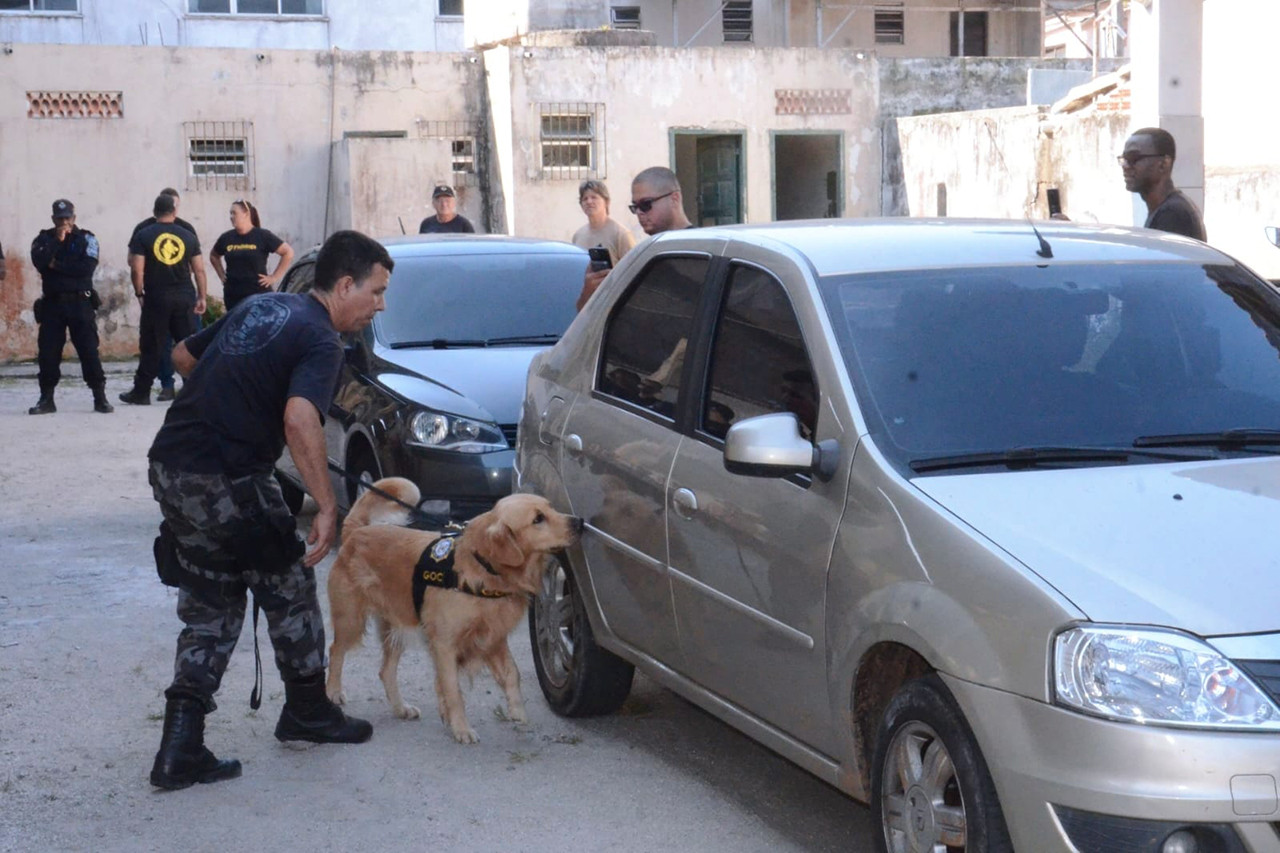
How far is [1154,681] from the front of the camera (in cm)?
323

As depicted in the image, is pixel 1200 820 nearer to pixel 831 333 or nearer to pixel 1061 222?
pixel 831 333

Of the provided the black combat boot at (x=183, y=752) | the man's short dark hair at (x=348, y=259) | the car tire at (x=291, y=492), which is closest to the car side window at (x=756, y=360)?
the man's short dark hair at (x=348, y=259)

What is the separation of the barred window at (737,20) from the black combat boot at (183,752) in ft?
124

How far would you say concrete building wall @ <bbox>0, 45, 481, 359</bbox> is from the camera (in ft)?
73.6

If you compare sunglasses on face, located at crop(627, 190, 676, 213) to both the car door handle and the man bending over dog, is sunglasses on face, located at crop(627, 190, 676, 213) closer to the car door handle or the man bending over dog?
the man bending over dog

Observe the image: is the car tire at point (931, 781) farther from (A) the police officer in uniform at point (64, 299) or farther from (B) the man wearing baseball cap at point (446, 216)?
(A) the police officer in uniform at point (64, 299)

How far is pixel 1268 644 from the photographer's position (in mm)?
3219

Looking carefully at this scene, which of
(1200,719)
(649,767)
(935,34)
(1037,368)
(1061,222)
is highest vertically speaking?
(935,34)

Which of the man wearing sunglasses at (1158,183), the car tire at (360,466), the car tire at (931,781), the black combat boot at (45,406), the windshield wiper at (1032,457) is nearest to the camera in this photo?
the car tire at (931,781)

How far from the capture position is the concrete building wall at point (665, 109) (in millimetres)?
24969

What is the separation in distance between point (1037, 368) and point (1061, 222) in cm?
120

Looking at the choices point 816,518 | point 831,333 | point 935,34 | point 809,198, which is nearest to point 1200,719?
point 816,518

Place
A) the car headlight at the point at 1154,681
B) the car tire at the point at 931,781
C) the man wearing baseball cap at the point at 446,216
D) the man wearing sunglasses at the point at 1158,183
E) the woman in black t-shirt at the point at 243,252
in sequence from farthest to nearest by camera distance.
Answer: the woman in black t-shirt at the point at 243,252 < the man wearing baseball cap at the point at 446,216 < the man wearing sunglasses at the point at 1158,183 < the car tire at the point at 931,781 < the car headlight at the point at 1154,681

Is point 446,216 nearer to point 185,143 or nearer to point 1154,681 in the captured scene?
point 185,143
